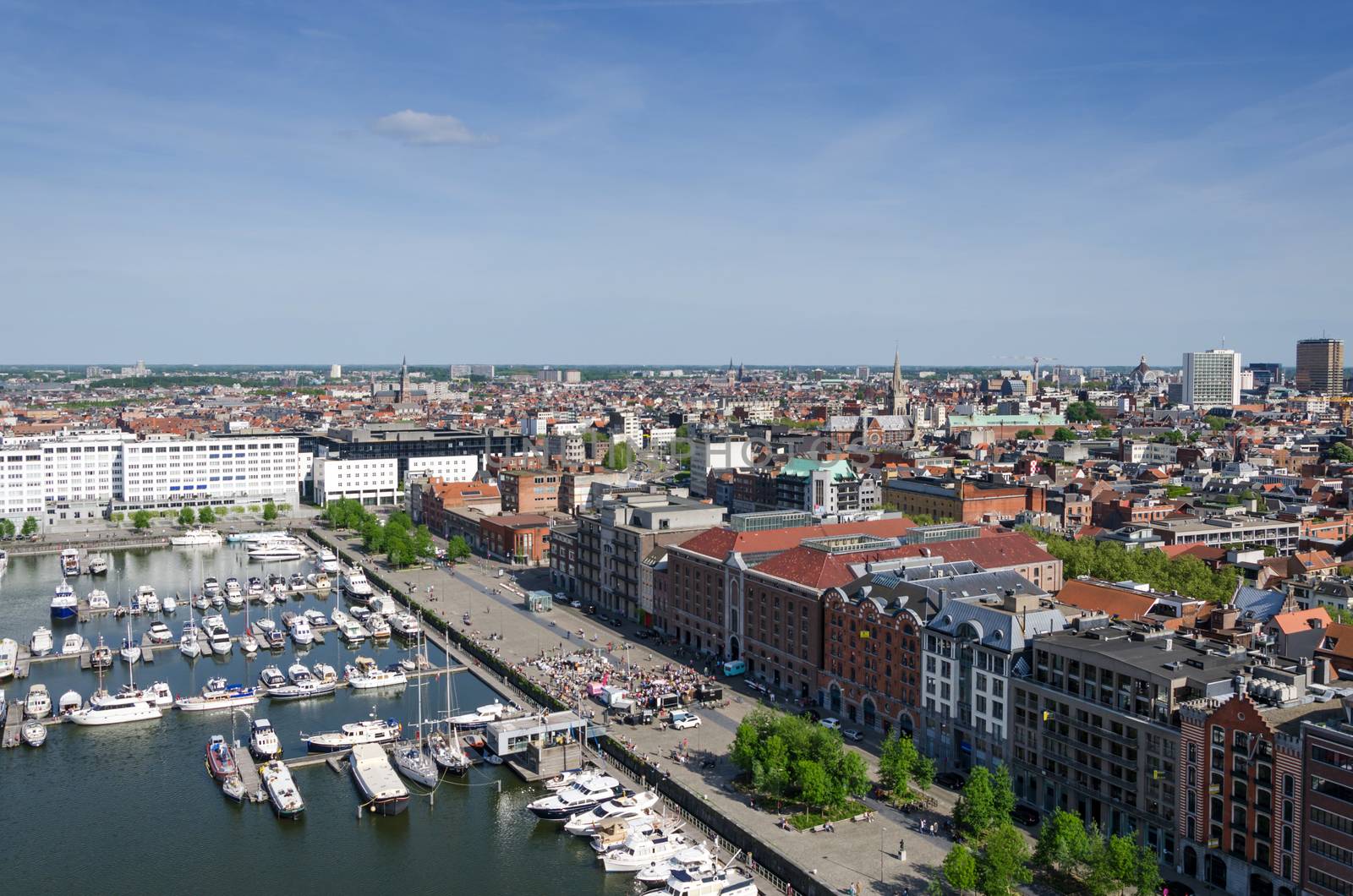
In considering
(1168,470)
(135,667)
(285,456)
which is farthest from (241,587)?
(1168,470)

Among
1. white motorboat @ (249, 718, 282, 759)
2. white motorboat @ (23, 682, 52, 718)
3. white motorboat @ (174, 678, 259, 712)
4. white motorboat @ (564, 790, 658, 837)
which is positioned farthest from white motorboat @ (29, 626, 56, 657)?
white motorboat @ (564, 790, 658, 837)

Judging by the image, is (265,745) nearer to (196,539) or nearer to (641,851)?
(641,851)

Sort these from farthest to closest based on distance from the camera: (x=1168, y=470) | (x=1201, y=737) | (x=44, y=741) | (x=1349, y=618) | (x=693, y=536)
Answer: (x=1168, y=470) < (x=693, y=536) < (x=1349, y=618) < (x=44, y=741) < (x=1201, y=737)

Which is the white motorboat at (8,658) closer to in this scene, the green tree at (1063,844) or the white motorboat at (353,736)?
the white motorboat at (353,736)

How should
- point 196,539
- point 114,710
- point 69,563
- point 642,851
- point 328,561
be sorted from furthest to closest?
1. point 196,539
2. point 69,563
3. point 328,561
4. point 114,710
5. point 642,851

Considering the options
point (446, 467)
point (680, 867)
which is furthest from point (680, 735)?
point (446, 467)

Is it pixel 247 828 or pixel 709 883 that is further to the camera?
pixel 247 828

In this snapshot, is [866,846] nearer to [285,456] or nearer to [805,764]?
[805,764]

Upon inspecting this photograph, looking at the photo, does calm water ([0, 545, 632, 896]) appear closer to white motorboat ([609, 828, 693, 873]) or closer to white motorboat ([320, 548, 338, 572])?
white motorboat ([609, 828, 693, 873])
